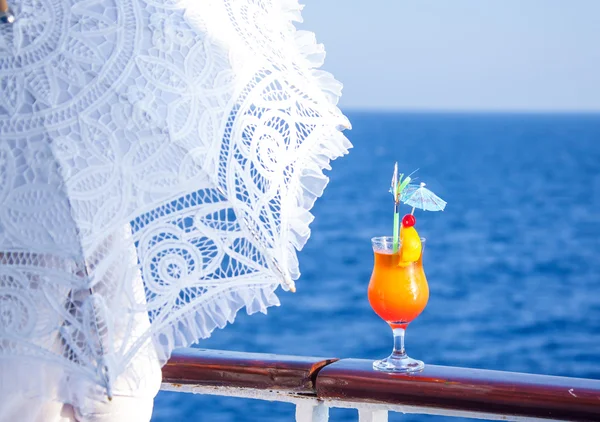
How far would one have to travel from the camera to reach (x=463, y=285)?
78.6ft

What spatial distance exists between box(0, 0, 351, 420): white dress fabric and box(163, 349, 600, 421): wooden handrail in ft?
1.31

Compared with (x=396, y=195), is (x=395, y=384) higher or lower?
lower

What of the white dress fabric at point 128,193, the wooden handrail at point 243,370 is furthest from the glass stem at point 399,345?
the white dress fabric at point 128,193

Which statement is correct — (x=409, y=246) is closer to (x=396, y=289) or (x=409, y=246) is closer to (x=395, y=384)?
(x=396, y=289)

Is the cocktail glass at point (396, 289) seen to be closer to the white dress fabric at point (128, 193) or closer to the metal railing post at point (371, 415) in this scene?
the metal railing post at point (371, 415)

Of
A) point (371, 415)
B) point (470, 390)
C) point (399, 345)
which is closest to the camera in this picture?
point (470, 390)

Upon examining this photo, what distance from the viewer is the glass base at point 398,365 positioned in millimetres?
1753

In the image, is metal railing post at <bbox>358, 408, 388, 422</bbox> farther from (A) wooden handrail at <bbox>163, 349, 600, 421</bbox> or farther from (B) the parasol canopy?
(B) the parasol canopy

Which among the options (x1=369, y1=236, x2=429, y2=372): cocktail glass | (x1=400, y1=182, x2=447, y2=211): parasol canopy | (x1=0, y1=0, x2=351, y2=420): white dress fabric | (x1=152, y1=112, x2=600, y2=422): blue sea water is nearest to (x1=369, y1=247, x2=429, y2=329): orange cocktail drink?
(x1=369, y1=236, x2=429, y2=372): cocktail glass

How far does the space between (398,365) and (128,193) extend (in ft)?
2.39

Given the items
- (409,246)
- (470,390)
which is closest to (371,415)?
(470,390)

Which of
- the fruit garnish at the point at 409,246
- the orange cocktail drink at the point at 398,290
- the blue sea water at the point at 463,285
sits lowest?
the orange cocktail drink at the point at 398,290

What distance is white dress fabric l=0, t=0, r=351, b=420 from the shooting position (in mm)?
1271

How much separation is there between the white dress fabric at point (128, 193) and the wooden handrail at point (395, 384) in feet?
1.31
